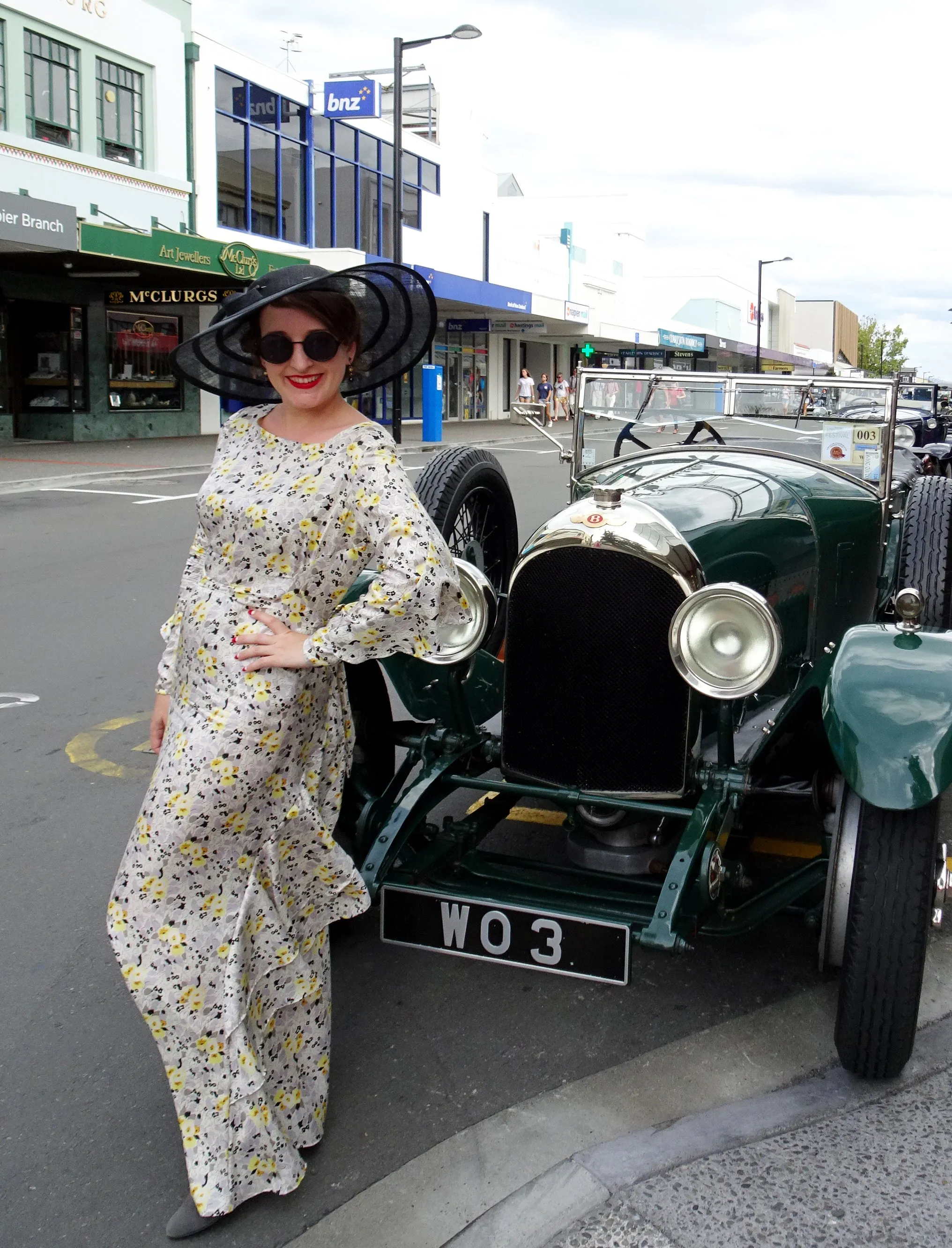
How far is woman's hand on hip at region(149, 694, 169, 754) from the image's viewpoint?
251 centimetres

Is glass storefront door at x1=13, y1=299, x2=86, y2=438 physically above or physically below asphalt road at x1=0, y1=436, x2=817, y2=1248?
above

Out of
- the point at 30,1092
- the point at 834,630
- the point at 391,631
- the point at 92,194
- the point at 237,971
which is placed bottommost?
the point at 30,1092

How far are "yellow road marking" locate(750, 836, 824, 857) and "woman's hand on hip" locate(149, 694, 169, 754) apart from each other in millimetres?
2307

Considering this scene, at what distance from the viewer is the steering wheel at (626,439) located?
5047mm

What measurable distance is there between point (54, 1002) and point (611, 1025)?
1.45 m

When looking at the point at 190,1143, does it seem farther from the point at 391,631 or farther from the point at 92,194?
the point at 92,194

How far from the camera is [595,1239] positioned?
2203mm

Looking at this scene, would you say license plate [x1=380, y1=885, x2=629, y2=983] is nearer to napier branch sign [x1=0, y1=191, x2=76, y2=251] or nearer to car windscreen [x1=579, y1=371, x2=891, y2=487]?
car windscreen [x1=579, y1=371, x2=891, y2=487]

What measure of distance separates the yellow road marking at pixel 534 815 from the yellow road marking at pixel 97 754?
1428 mm

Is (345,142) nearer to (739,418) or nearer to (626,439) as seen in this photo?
(626,439)

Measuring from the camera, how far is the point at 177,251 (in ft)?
62.5

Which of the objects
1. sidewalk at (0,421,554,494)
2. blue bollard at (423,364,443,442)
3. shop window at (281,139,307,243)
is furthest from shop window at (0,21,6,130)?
blue bollard at (423,364,443,442)

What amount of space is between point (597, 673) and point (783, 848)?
1.49m

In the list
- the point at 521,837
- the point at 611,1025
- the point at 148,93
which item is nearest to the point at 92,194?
the point at 148,93
